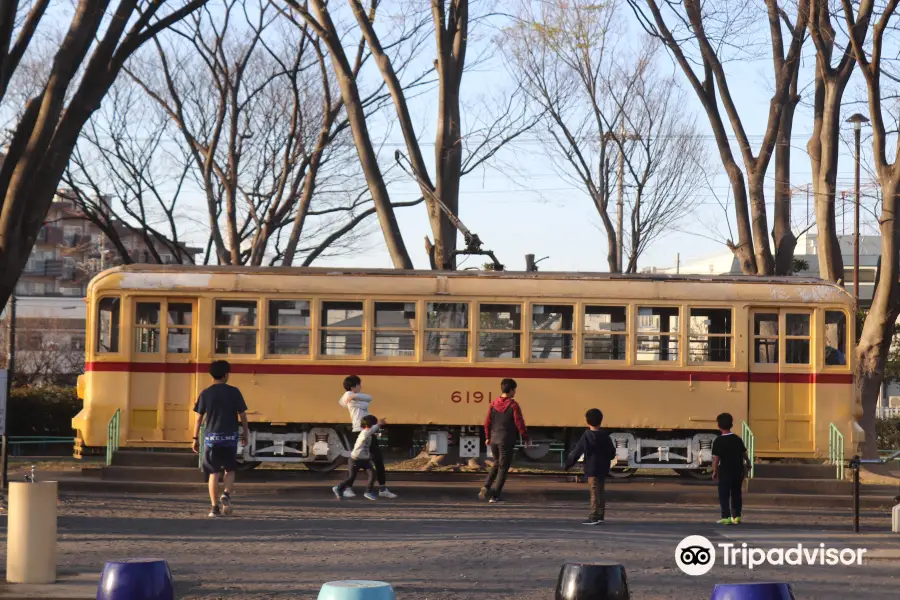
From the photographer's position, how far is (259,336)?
710 inches

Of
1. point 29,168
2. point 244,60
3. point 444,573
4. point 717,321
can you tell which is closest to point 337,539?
point 444,573

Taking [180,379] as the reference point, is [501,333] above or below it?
above

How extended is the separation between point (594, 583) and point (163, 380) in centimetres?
1204

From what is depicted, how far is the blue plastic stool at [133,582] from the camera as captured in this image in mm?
7438

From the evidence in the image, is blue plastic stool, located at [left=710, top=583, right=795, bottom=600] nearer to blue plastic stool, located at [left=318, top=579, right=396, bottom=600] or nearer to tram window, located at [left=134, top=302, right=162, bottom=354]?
blue plastic stool, located at [left=318, top=579, right=396, bottom=600]

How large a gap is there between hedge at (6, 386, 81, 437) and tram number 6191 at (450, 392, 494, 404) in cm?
1506

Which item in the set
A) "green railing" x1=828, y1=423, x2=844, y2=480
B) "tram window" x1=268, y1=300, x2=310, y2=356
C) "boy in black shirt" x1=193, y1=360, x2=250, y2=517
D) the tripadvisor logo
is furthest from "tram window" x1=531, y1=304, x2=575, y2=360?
the tripadvisor logo

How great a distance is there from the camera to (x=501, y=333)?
18.0 meters

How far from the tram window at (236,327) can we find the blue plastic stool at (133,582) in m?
10.6

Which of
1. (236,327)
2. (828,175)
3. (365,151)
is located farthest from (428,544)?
(828,175)

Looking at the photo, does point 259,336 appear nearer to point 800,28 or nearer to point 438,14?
point 438,14

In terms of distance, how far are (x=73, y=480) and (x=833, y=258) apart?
12.8 meters

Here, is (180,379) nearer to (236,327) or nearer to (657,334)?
(236,327)

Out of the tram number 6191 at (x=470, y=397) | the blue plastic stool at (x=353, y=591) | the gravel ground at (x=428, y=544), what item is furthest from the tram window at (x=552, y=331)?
the blue plastic stool at (x=353, y=591)
